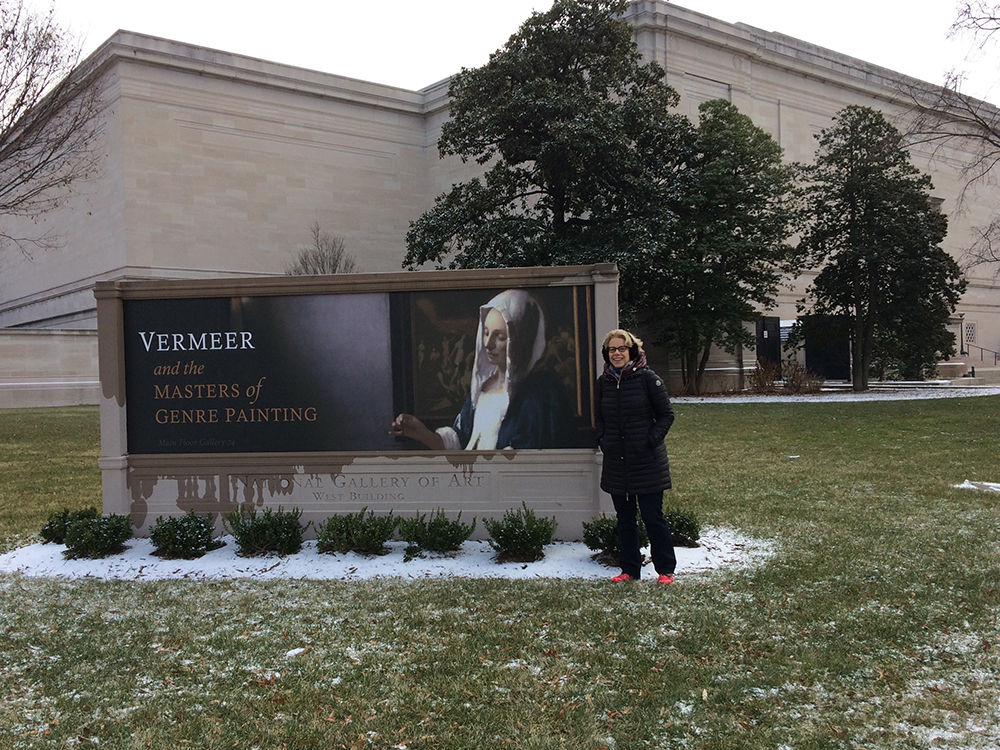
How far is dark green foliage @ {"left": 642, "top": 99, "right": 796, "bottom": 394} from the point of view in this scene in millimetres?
29203

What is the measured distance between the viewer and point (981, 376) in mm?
39750

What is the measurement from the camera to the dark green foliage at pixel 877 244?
1168 inches

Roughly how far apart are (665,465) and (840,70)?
48.2m

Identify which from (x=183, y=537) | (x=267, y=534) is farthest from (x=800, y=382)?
(x=183, y=537)

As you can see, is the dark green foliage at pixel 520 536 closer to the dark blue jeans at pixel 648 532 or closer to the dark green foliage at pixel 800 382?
the dark blue jeans at pixel 648 532

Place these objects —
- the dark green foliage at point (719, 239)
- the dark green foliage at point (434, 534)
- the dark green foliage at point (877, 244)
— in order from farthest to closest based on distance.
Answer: the dark green foliage at point (877, 244) < the dark green foliage at point (719, 239) < the dark green foliage at point (434, 534)

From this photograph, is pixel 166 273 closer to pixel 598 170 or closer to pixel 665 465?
pixel 598 170

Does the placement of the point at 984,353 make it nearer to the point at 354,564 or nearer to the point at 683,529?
the point at 683,529

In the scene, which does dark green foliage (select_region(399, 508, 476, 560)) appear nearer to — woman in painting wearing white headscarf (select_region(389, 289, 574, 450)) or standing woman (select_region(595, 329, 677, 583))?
woman in painting wearing white headscarf (select_region(389, 289, 574, 450))

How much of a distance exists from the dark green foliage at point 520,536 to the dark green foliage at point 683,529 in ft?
3.67

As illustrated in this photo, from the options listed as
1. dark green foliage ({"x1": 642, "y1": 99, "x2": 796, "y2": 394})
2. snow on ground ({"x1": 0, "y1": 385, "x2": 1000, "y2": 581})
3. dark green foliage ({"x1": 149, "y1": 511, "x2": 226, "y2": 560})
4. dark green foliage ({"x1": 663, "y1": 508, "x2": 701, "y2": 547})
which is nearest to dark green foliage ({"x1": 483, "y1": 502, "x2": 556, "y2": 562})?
snow on ground ({"x1": 0, "y1": 385, "x2": 1000, "y2": 581})

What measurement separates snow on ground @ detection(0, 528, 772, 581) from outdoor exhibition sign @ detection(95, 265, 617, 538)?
51cm

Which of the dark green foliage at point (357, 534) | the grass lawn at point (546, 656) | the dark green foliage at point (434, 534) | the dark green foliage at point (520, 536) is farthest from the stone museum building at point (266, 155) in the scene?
the grass lawn at point (546, 656)

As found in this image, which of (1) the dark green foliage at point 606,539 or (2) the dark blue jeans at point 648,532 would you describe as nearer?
(2) the dark blue jeans at point 648,532
